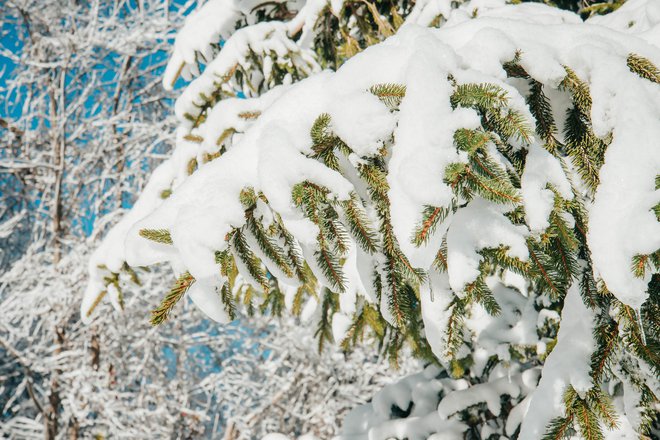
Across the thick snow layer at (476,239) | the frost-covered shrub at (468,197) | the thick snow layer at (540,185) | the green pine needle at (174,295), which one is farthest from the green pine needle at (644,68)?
the green pine needle at (174,295)

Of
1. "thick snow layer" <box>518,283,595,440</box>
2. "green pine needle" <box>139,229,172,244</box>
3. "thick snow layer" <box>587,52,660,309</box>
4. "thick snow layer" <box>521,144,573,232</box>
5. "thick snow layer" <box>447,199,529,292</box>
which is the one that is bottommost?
"thick snow layer" <box>518,283,595,440</box>

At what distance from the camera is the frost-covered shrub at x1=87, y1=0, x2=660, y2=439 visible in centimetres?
94

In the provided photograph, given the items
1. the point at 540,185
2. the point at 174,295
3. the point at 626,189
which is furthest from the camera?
the point at 174,295

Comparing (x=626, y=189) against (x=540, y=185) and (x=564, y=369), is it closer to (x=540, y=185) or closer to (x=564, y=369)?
(x=540, y=185)

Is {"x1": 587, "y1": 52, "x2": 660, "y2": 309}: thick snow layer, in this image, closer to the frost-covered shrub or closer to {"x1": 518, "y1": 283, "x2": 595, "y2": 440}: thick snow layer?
the frost-covered shrub

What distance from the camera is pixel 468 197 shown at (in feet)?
3.23

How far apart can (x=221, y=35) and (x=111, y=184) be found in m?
4.91

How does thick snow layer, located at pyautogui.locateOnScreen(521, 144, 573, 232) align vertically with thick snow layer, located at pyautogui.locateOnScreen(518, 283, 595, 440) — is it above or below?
above

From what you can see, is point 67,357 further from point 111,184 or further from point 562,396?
point 562,396

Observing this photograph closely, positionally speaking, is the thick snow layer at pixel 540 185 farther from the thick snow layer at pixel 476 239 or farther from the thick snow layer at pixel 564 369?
the thick snow layer at pixel 564 369

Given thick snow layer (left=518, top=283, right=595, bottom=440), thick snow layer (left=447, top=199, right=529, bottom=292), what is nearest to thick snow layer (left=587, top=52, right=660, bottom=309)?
thick snow layer (left=447, top=199, right=529, bottom=292)

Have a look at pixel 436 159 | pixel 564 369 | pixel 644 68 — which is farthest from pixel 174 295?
pixel 644 68

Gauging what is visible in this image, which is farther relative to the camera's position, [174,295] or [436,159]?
[174,295]

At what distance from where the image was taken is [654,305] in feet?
3.45
